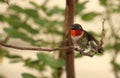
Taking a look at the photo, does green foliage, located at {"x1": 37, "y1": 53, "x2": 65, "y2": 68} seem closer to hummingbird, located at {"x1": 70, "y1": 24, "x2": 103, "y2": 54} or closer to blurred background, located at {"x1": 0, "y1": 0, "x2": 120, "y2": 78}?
blurred background, located at {"x1": 0, "y1": 0, "x2": 120, "y2": 78}

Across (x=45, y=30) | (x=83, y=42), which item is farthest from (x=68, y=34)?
(x=45, y=30)

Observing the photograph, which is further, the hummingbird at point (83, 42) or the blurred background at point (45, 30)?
the blurred background at point (45, 30)

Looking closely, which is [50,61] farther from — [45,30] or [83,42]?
[83,42]

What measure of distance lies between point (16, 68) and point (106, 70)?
50 cm

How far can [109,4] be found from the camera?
1084 millimetres

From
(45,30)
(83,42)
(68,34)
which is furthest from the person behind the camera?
(45,30)

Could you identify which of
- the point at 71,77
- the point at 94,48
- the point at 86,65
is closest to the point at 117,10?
the point at 71,77

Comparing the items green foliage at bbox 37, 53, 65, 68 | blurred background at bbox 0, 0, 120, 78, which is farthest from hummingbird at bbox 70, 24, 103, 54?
green foliage at bbox 37, 53, 65, 68

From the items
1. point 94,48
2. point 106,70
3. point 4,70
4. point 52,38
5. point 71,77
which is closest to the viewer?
point 94,48

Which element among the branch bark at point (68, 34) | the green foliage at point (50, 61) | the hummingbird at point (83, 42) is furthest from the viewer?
the green foliage at point (50, 61)

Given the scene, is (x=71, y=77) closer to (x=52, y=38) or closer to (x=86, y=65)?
(x=52, y=38)

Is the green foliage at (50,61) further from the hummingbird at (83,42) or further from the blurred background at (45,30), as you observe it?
the hummingbird at (83,42)

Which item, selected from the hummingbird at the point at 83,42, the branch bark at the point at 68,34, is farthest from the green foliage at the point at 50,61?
the hummingbird at the point at 83,42

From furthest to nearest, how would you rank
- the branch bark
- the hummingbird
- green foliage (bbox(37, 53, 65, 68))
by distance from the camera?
1. green foliage (bbox(37, 53, 65, 68))
2. the branch bark
3. the hummingbird
